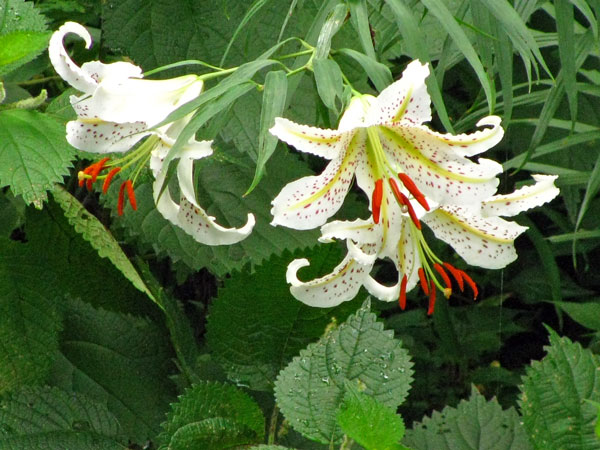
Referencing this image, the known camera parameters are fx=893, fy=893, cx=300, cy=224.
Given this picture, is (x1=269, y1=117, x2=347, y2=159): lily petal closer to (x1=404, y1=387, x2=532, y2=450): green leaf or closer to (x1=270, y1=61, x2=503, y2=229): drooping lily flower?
(x1=270, y1=61, x2=503, y2=229): drooping lily flower

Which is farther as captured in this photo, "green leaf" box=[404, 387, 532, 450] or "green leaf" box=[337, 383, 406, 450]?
"green leaf" box=[404, 387, 532, 450]

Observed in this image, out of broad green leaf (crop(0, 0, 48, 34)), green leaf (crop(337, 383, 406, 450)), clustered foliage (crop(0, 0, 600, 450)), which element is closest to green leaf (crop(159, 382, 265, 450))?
clustered foliage (crop(0, 0, 600, 450))

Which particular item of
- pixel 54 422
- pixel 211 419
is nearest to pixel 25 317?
pixel 54 422

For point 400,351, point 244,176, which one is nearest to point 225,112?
point 400,351

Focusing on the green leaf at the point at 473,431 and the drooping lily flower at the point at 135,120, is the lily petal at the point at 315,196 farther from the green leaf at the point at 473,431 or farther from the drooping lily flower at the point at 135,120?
the green leaf at the point at 473,431

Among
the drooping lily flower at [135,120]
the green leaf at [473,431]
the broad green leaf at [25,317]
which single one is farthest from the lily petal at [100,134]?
the green leaf at [473,431]

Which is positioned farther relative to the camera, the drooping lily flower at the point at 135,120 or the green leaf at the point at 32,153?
A: the green leaf at the point at 32,153

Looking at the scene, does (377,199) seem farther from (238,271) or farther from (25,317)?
(25,317)
